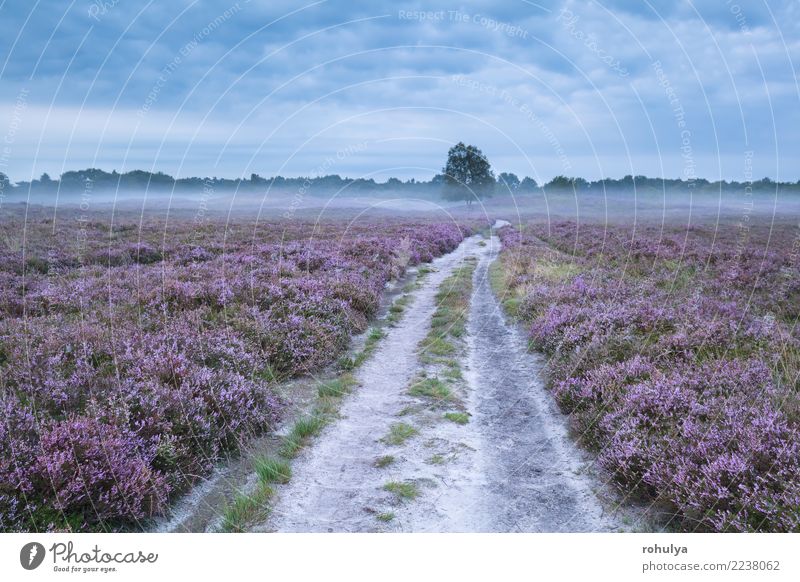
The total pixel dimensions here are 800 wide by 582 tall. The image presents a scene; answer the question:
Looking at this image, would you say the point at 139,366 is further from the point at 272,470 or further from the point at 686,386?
the point at 686,386

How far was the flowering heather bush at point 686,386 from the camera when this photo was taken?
14.6ft

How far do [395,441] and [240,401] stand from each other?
238 cm

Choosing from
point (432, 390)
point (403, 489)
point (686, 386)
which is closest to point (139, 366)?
point (403, 489)

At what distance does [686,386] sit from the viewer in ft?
22.0

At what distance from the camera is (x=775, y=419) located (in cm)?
526

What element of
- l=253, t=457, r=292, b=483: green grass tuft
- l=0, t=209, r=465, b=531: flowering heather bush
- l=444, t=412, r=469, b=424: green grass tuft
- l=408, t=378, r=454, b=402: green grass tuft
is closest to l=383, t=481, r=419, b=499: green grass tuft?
l=253, t=457, r=292, b=483: green grass tuft

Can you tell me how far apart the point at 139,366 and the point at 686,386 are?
8319mm

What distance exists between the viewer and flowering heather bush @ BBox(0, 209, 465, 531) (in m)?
4.45

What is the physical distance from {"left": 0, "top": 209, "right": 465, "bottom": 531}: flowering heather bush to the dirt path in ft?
4.45

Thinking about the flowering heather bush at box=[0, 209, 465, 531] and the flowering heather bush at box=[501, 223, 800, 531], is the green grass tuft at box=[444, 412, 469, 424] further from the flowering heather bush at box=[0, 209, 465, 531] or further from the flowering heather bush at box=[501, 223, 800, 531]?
the flowering heather bush at box=[0, 209, 465, 531]
